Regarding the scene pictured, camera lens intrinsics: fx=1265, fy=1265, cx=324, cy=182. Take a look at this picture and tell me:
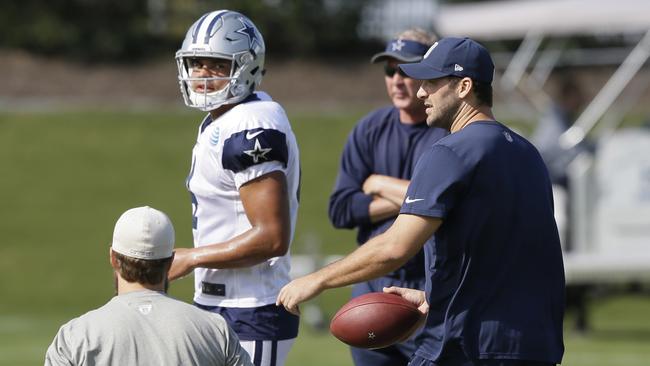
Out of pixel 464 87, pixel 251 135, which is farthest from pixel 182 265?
pixel 464 87

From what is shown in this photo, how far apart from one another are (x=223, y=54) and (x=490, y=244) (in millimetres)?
1561

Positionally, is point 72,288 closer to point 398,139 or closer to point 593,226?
point 593,226

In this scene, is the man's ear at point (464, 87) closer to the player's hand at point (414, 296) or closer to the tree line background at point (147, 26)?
the player's hand at point (414, 296)

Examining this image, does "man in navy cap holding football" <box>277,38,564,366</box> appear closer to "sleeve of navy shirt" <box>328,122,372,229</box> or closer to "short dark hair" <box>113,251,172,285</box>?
"short dark hair" <box>113,251,172,285</box>

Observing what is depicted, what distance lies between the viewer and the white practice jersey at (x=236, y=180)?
5.10 metres

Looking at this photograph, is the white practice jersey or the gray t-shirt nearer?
the gray t-shirt

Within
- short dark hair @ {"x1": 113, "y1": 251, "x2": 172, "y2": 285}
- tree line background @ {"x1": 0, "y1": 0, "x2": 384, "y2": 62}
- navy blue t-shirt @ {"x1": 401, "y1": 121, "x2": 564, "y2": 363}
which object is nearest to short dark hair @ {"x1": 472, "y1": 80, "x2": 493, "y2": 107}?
navy blue t-shirt @ {"x1": 401, "y1": 121, "x2": 564, "y2": 363}

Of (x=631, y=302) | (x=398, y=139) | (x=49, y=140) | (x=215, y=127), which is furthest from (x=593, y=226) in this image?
(x=49, y=140)

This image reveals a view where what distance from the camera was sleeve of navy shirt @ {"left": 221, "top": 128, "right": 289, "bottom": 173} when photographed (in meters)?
5.07

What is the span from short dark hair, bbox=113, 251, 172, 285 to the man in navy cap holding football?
58 cm

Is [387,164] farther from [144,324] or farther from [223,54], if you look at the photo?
[144,324]

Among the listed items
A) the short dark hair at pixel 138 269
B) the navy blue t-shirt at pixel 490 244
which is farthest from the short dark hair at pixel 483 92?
the short dark hair at pixel 138 269

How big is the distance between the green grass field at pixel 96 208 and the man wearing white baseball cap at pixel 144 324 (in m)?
7.73

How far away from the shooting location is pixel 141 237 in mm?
4309
